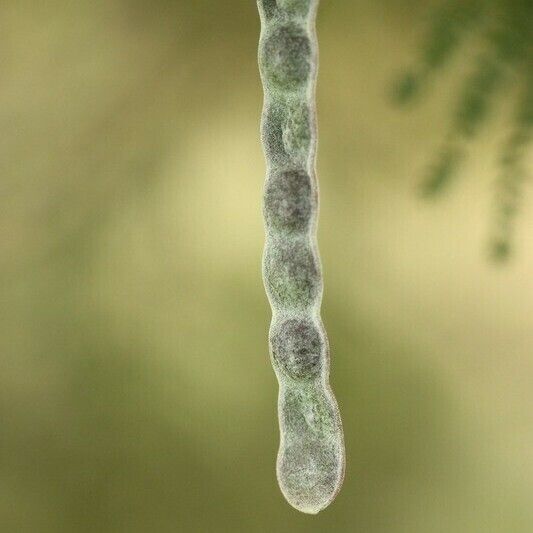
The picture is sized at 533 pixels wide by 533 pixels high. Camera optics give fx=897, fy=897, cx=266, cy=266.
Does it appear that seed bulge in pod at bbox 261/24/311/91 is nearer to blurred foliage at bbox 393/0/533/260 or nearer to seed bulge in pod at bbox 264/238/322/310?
seed bulge in pod at bbox 264/238/322/310

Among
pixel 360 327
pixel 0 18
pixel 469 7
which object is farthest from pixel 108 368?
pixel 469 7

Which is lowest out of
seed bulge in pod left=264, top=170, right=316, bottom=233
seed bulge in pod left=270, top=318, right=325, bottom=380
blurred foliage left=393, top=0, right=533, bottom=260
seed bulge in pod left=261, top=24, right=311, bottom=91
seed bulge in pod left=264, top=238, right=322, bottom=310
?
seed bulge in pod left=270, top=318, right=325, bottom=380

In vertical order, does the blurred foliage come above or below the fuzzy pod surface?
above

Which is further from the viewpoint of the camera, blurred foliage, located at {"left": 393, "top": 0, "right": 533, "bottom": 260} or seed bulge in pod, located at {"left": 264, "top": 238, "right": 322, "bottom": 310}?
blurred foliage, located at {"left": 393, "top": 0, "right": 533, "bottom": 260}

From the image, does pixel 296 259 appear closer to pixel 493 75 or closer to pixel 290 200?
pixel 290 200

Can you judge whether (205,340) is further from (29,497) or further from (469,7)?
(469,7)

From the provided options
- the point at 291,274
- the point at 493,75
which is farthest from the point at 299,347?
the point at 493,75

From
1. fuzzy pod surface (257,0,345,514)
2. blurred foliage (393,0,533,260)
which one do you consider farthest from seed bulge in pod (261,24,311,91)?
blurred foliage (393,0,533,260)
